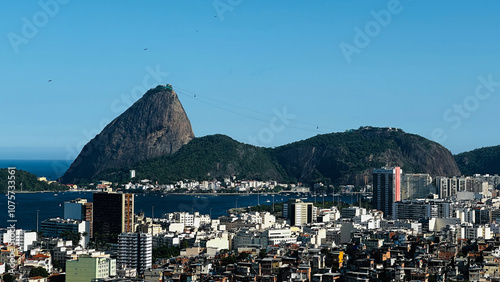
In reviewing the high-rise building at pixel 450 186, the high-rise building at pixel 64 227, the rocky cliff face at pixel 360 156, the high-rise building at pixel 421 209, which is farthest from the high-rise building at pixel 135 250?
the rocky cliff face at pixel 360 156

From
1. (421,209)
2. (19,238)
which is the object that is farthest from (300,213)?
(19,238)

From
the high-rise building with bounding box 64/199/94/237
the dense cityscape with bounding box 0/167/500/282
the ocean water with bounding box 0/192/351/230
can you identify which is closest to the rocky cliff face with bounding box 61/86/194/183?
the ocean water with bounding box 0/192/351/230

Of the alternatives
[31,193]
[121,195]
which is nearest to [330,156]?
[31,193]

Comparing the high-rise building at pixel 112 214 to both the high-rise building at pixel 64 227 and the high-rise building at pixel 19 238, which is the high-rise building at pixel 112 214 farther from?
the high-rise building at pixel 19 238

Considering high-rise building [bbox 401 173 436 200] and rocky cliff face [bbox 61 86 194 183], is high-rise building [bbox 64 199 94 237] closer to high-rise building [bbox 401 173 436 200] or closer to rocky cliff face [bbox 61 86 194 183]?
high-rise building [bbox 401 173 436 200]

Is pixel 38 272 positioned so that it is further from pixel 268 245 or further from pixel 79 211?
pixel 79 211

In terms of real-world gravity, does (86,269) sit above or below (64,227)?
below

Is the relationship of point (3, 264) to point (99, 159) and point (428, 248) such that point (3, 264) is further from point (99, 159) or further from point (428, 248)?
point (99, 159)
